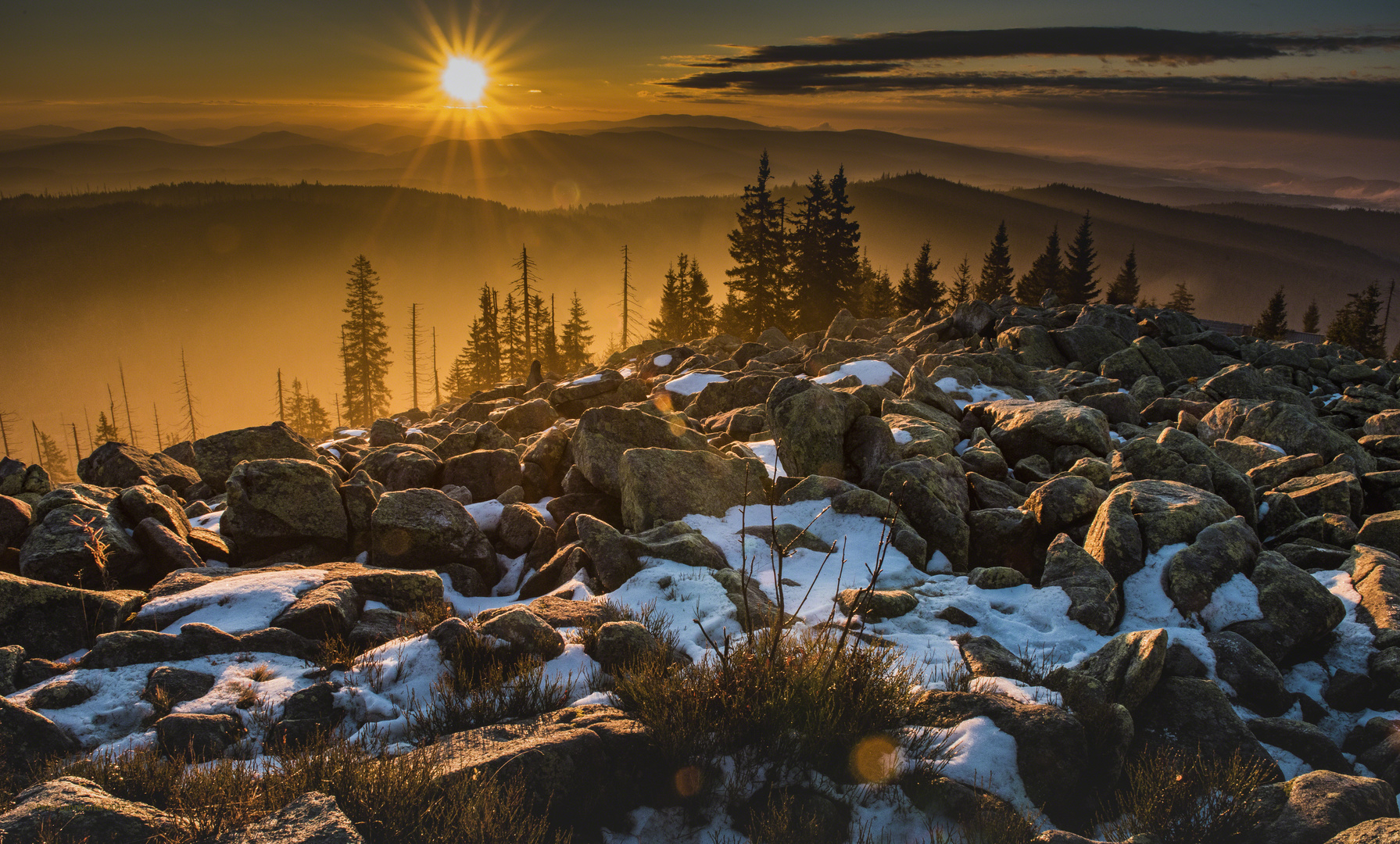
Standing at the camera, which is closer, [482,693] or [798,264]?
[482,693]

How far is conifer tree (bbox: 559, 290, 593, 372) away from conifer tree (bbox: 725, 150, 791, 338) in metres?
25.0

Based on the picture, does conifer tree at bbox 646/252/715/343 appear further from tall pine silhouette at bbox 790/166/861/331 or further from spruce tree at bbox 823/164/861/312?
spruce tree at bbox 823/164/861/312

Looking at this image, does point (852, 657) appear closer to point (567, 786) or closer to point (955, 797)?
point (955, 797)

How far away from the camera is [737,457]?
36.9 ft

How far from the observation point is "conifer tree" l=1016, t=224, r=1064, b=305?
70500 mm

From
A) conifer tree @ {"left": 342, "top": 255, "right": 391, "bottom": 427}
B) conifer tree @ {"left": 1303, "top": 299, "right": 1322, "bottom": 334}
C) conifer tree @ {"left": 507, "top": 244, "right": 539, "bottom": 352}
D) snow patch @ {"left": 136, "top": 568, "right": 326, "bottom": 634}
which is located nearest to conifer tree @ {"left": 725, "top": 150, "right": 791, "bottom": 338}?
conifer tree @ {"left": 507, "top": 244, "right": 539, "bottom": 352}

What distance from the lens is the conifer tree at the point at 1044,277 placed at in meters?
70.5

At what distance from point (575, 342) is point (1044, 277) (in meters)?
51.3

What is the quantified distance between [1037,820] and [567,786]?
10.00 feet

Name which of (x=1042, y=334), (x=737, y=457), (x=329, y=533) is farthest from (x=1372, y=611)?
(x=1042, y=334)

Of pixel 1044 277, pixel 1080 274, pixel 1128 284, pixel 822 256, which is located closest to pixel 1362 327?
pixel 1128 284

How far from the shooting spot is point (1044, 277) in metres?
72.0

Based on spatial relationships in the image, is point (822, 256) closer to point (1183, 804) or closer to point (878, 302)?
point (878, 302)

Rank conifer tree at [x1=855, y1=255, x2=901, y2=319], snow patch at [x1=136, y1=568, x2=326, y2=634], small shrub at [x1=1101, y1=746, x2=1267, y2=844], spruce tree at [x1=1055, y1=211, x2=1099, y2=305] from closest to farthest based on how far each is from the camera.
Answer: small shrub at [x1=1101, y1=746, x2=1267, y2=844] → snow patch at [x1=136, y1=568, x2=326, y2=634] → conifer tree at [x1=855, y1=255, x2=901, y2=319] → spruce tree at [x1=1055, y1=211, x2=1099, y2=305]
